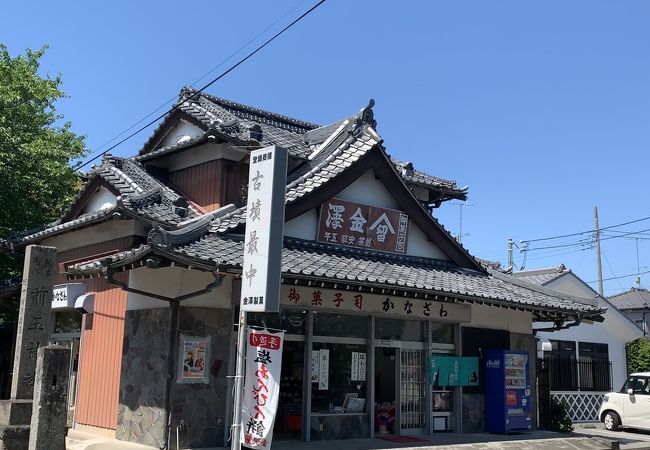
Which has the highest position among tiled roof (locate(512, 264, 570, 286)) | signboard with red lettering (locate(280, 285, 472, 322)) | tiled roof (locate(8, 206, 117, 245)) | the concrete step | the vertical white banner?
tiled roof (locate(512, 264, 570, 286))

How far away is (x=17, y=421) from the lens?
10859 mm

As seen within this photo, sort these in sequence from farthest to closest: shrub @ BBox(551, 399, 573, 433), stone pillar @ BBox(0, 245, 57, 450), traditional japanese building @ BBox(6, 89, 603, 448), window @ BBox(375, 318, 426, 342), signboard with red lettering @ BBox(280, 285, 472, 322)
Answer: shrub @ BBox(551, 399, 573, 433)
window @ BBox(375, 318, 426, 342)
signboard with red lettering @ BBox(280, 285, 472, 322)
traditional japanese building @ BBox(6, 89, 603, 448)
stone pillar @ BBox(0, 245, 57, 450)

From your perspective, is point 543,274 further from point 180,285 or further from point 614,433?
point 180,285

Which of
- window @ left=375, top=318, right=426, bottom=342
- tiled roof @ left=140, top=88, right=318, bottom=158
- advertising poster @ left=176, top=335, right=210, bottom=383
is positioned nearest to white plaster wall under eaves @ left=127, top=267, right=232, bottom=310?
advertising poster @ left=176, top=335, right=210, bottom=383

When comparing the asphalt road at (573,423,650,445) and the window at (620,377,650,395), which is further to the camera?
the window at (620,377,650,395)

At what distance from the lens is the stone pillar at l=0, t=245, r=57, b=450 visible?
1127 cm

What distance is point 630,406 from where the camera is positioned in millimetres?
21766

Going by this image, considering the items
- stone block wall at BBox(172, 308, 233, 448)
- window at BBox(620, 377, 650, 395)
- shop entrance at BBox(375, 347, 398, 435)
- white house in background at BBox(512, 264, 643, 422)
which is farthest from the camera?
white house in background at BBox(512, 264, 643, 422)

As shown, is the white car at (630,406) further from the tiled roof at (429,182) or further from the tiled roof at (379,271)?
the tiled roof at (429,182)

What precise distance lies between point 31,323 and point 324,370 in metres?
6.07

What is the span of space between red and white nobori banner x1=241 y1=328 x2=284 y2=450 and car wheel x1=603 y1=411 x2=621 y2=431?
56.0ft

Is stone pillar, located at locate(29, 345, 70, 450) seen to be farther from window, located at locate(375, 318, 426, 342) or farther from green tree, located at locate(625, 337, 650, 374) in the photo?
green tree, located at locate(625, 337, 650, 374)

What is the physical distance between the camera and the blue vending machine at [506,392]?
1661 centimetres

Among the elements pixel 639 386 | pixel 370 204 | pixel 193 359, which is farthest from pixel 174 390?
pixel 639 386
